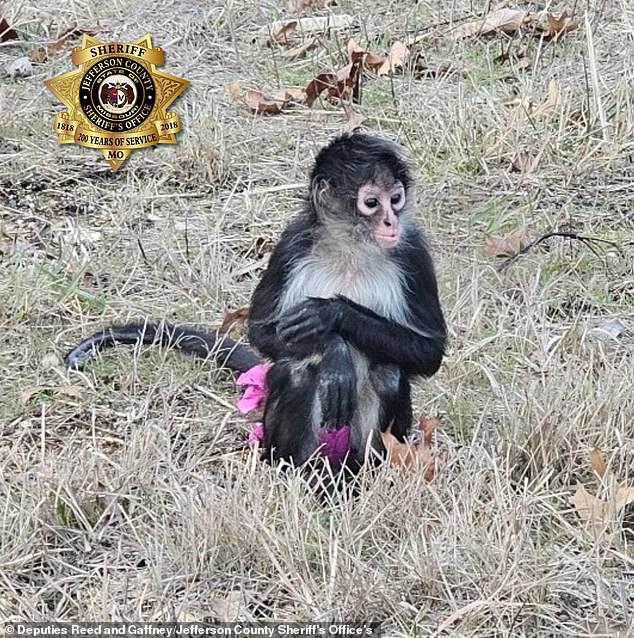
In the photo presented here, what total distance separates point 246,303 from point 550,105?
165cm

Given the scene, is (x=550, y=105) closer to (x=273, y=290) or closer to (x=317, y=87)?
(x=317, y=87)

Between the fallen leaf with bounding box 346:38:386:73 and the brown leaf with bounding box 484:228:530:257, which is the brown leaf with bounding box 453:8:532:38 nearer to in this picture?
the fallen leaf with bounding box 346:38:386:73

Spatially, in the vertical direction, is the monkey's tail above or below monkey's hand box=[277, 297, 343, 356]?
below

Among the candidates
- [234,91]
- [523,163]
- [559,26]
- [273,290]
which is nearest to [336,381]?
[273,290]

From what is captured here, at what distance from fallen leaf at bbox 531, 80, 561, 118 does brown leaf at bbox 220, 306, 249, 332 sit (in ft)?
5.52

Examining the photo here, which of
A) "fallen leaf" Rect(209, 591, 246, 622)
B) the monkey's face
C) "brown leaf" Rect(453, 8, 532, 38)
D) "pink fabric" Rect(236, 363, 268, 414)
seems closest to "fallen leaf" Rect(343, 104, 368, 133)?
"brown leaf" Rect(453, 8, 532, 38)

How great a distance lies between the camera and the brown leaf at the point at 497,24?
6172 mm

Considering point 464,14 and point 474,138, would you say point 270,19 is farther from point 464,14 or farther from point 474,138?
point 474,138

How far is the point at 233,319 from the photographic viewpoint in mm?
4348

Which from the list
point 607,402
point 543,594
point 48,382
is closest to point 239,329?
point 48,382

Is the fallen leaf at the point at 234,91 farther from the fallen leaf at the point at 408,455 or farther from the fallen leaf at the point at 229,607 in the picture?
the fallen leaf at the point at 229,607

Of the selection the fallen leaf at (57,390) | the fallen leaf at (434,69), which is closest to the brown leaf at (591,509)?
the fallen leaf at (57,390)

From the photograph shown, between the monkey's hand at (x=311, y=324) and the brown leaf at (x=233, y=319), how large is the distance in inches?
38.4

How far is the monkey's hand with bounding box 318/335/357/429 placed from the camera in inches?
130
